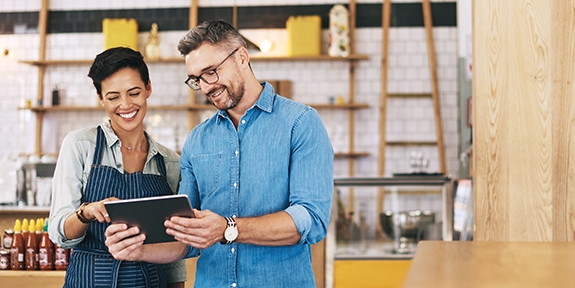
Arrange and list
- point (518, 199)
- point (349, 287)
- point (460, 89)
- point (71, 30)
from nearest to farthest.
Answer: point (518, 199), point (349, 287), point (460, 89), point (71, 30)

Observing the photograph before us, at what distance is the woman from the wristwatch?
474mm

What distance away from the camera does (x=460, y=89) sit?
6961 mm

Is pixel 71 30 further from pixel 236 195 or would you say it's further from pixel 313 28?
pixel 236 195

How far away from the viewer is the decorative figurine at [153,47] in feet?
24.6

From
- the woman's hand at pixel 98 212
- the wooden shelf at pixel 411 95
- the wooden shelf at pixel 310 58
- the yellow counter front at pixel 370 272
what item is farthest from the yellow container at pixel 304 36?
the woman's hand at pixel 98 212

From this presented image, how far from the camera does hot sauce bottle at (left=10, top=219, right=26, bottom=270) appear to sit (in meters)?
3.41

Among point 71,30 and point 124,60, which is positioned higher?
point 71,30

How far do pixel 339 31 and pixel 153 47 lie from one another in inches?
81.8

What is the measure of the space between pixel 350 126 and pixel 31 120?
12.2 feet

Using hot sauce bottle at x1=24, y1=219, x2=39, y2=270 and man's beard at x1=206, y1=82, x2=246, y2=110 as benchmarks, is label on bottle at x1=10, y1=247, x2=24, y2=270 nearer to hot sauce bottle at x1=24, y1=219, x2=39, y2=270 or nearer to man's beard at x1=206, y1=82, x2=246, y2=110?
hot sauce bottle at x1=24, y1=219, x2=39, y2=270

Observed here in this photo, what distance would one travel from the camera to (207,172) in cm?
212

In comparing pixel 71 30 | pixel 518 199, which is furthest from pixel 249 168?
pixel 71 30

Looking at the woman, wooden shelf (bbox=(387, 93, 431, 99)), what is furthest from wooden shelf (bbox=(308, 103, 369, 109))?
the woman

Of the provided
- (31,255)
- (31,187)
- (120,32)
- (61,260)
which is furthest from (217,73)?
(120,32)
